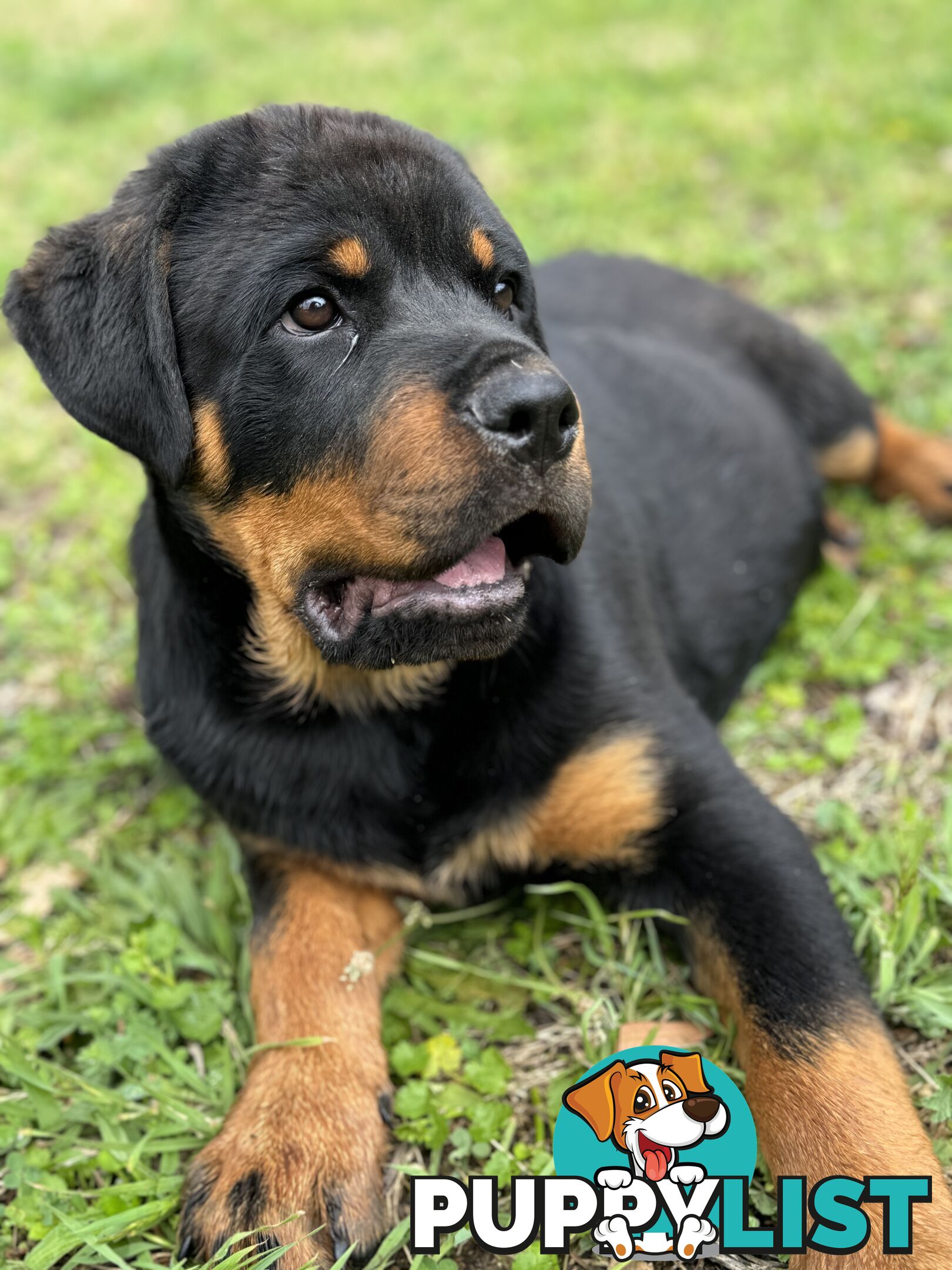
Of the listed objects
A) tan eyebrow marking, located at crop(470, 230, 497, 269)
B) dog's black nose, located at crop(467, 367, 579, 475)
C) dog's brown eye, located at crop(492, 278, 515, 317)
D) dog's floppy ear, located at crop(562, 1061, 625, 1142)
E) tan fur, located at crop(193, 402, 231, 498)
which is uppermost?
tan eyebrow marking, located at crop(470, 230, 497, 269)

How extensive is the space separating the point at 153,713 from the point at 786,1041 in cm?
161

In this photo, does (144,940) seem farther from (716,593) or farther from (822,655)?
(822,655)

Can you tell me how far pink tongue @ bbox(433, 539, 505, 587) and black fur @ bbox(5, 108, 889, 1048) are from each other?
0.10 m

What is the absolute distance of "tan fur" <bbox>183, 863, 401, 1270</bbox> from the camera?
2.14 meters

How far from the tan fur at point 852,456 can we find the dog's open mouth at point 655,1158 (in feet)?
9.08

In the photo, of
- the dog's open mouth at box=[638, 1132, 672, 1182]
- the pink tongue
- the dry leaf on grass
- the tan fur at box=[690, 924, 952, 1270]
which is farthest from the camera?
the dry leaf on grass

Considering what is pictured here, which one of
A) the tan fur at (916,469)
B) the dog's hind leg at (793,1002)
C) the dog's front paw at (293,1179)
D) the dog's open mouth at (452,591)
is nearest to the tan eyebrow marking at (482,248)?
the dog's open mouth at (452,591)

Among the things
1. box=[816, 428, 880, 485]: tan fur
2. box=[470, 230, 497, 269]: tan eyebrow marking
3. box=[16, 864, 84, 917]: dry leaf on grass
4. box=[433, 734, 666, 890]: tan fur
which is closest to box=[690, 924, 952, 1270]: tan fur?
box=[433, 734, 666, 890]: tan fur

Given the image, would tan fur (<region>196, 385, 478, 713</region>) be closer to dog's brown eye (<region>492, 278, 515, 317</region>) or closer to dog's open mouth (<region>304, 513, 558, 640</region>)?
dog's open mouth (<region>304, 513, 558, 640</region>)

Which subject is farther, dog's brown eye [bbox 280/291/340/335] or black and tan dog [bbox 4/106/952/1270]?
dog's brown eye [bbox 280/291/340/335]

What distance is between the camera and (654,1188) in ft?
6.61

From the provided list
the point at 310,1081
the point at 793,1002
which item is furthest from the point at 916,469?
the point at 310,1081

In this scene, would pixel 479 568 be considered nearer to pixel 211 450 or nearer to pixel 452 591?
pixel 452 591

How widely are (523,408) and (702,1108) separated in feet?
4.24
